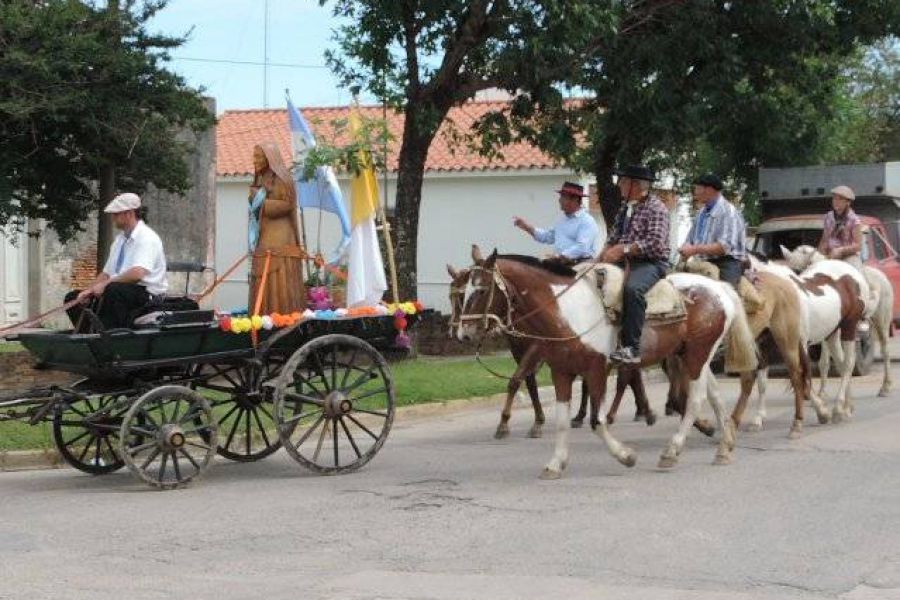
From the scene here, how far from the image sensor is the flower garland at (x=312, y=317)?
1035cm

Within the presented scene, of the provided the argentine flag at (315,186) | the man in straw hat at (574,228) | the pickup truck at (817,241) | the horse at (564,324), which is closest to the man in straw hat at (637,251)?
the horse at (564,324)

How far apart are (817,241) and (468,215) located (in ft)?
50.3

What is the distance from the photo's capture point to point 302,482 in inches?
416

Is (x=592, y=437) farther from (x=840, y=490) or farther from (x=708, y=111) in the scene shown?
(x=708, y=111)

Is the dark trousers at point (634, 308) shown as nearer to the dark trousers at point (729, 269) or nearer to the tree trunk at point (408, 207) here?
the dark trousers at point (729, 269)

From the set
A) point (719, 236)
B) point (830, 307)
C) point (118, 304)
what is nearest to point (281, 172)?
A: point (118, 304)

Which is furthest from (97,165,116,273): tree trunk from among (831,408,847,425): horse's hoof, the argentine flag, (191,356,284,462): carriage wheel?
(831,408,847,425): horse's hoof

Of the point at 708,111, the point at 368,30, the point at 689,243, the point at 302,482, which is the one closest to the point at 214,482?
the point at 302,482

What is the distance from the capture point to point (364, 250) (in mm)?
11406

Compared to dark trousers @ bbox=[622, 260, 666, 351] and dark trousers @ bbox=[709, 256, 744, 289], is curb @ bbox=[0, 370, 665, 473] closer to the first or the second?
dark trousers @ bbox=[709, 256, 744, 289]

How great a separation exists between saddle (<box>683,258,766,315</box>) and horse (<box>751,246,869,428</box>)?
0.43m

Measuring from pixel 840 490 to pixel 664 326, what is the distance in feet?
6.70

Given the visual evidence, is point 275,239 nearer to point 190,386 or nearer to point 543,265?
point 190,386

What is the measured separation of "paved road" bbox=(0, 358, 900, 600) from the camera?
7.22 meters
